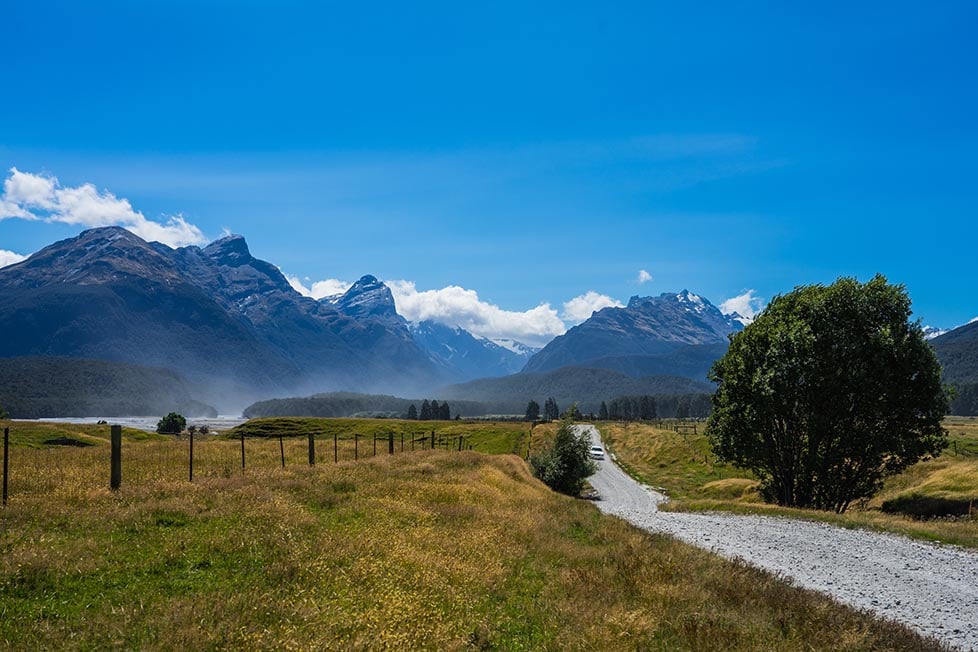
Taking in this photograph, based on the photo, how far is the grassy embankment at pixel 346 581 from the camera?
33.2 ft

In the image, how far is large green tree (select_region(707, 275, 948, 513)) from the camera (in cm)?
3728

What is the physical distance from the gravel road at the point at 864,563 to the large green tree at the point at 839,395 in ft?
26.8

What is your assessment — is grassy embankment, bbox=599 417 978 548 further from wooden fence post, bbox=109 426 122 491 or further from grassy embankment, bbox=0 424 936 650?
wooden fence post, bbox=109 426 122 491

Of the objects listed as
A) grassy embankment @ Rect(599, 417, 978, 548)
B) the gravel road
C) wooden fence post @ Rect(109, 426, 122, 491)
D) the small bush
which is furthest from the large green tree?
wooden fence post @ Rect(109, 426, 122, 491)

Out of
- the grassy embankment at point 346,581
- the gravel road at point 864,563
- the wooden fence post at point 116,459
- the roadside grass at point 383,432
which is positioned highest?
the wooden fence post at point 116,459

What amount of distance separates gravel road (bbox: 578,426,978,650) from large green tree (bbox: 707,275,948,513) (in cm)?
816

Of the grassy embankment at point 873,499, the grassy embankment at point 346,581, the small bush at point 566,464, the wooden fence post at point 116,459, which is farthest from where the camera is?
the small bush at point 566,464

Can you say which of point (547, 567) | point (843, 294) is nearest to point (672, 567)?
point (547, 567)

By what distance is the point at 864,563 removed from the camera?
78.9ft

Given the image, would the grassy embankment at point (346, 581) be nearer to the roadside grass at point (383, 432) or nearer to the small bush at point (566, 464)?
the small bush at point (566, 464)

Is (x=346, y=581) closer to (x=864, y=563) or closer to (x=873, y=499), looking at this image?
(x=864, y=563)

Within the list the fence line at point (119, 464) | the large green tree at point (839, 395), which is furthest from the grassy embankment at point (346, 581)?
the large green tree at point (839, 395)

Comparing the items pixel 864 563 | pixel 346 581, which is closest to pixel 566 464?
pixel 864 563

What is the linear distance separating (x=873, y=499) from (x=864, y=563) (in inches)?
1052
